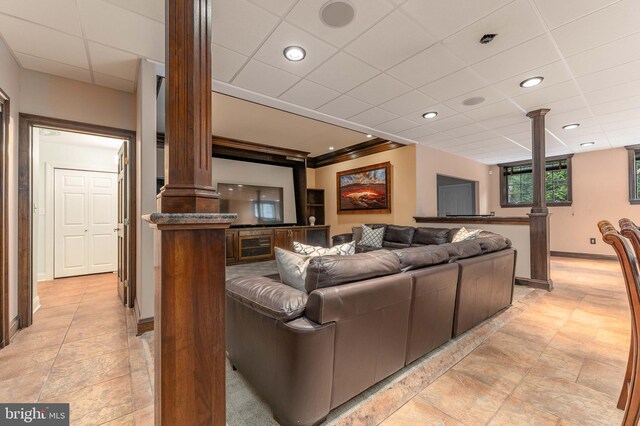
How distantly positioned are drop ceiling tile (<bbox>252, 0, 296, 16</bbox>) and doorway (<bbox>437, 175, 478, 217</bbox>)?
6426mm

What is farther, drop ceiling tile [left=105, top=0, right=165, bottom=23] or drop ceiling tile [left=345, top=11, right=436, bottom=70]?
drop ceiling tile [left=345, top=11, right=436, bottom=70]

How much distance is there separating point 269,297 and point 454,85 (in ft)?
10.3

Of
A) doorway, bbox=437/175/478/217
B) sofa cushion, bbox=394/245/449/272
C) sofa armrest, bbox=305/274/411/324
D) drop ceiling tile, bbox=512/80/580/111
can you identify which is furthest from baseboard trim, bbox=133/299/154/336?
doorway, bbox=437/175/478/217

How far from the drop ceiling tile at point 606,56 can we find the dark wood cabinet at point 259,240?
185 inches

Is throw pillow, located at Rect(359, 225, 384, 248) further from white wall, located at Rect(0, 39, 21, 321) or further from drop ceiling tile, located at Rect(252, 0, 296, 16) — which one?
white wall, located at Rect(0, 39, 21, 321)

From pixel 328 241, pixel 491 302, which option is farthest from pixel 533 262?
pixel 328 241

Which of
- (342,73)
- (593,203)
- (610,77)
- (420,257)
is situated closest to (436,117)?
(610,77)

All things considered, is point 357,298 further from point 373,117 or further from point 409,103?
point 373,117

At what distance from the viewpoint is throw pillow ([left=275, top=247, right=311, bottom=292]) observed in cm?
159

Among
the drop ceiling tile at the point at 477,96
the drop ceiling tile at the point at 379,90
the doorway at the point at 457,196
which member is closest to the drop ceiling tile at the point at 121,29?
the drop ceiling tile at the point at 379,90

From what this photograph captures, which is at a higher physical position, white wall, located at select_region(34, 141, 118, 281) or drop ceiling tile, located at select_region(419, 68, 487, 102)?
drop ceiling tile, located at select_region(419, 68, 487, 102)

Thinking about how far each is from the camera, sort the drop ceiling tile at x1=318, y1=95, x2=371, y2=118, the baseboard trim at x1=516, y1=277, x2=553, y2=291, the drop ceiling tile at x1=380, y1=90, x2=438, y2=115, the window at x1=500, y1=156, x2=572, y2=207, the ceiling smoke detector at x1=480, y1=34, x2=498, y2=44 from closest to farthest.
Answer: the ceiling smoke detector at x1=480, y1=34, x2=498, y2=44
the drop ceiling tile at x1=380, y1=90, x2=438, y2=115
the drop ceiling tile at x1=318, y1=95, x2=371, y2=118
the baseboard trim at x1=516, y1=277, x2=553, y2=291
the window at x1=500, y1=156, x2=572, y2=207

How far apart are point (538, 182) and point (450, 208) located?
14.6 feet

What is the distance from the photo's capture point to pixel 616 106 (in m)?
3.67
